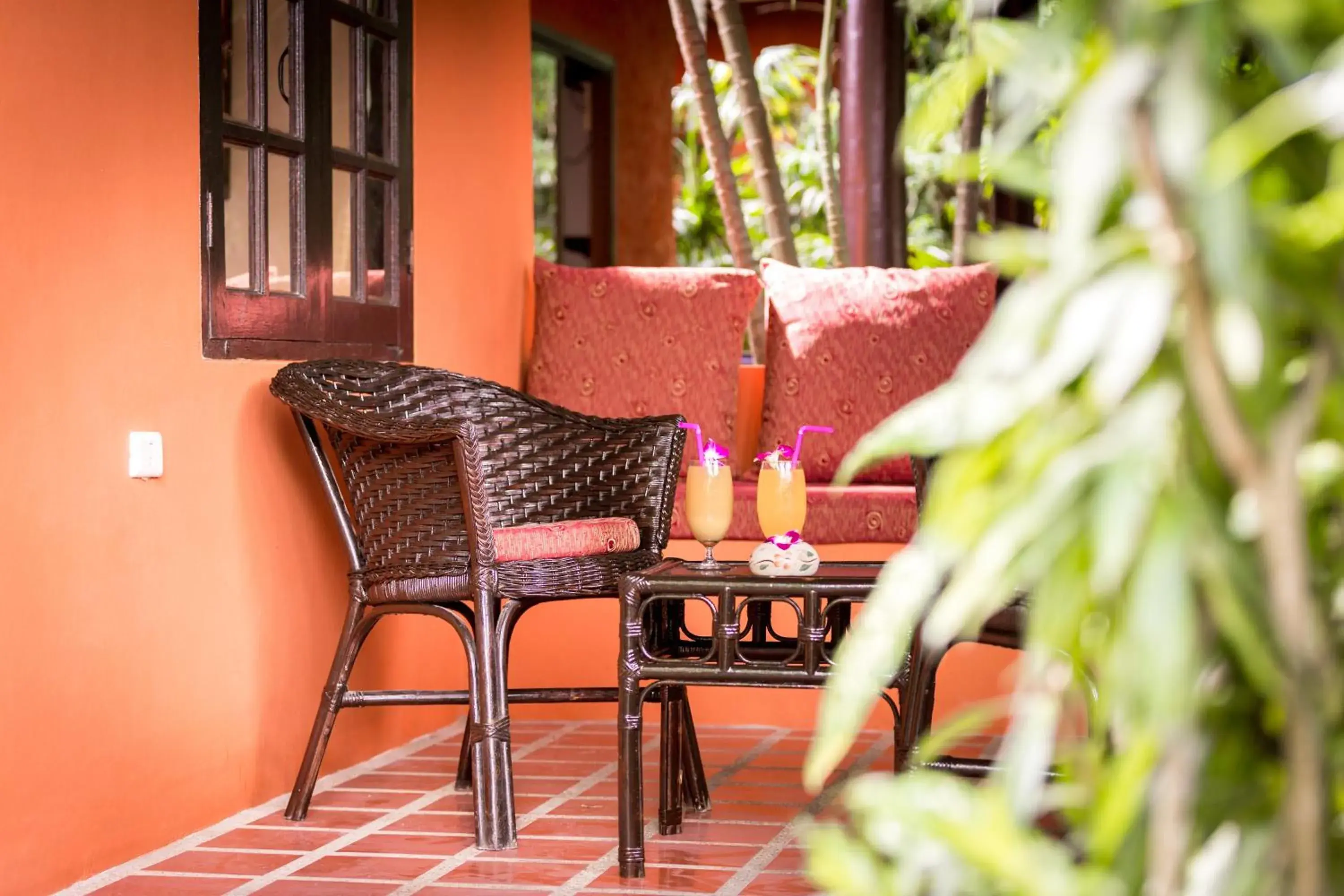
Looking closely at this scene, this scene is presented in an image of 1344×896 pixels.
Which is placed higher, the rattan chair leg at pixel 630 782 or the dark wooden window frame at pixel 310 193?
the dark wooden window frame at pixel 310 193

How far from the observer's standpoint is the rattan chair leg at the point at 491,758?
2.63 m

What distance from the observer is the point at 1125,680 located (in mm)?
548

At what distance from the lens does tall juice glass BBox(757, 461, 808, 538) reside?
2.64m

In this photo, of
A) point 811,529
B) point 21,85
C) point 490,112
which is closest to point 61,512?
point 21,85

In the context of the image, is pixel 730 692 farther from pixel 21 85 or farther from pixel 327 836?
pixel 21 85

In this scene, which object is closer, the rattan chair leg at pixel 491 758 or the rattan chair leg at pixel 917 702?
the rattan chair leg at pixel 917 702

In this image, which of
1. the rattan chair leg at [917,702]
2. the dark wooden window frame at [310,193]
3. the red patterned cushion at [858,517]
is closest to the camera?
the rattan chair leg at [917,702]

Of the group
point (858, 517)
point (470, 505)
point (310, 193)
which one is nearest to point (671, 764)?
point (470, 505)

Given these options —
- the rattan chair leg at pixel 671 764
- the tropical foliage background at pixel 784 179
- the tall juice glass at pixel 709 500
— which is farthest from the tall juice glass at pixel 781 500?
the tropical foliage background at pixel 784 179

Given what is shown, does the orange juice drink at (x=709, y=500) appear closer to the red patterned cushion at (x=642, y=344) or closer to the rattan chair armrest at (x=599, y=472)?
the rattan chair armrest at (x=599, y=472)

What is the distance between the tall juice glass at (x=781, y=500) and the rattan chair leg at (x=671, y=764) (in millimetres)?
330

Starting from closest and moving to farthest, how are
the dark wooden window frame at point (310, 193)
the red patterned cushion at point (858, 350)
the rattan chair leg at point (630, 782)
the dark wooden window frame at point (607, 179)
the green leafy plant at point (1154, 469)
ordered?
the green leafy plant at point (1154, 469) < the rattan chair leg at point (630, 782) < the dark wooden window frame at point (310, 193) < the red patterned cushion at point (858, 350) < the dark wooden window frame at point (607, 179)

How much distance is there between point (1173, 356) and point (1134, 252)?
41 mm

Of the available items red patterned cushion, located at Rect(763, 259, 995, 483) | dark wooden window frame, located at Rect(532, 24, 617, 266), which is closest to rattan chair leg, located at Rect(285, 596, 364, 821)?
red patterned cushion, located at Rect(763, 259, 995, 483)
